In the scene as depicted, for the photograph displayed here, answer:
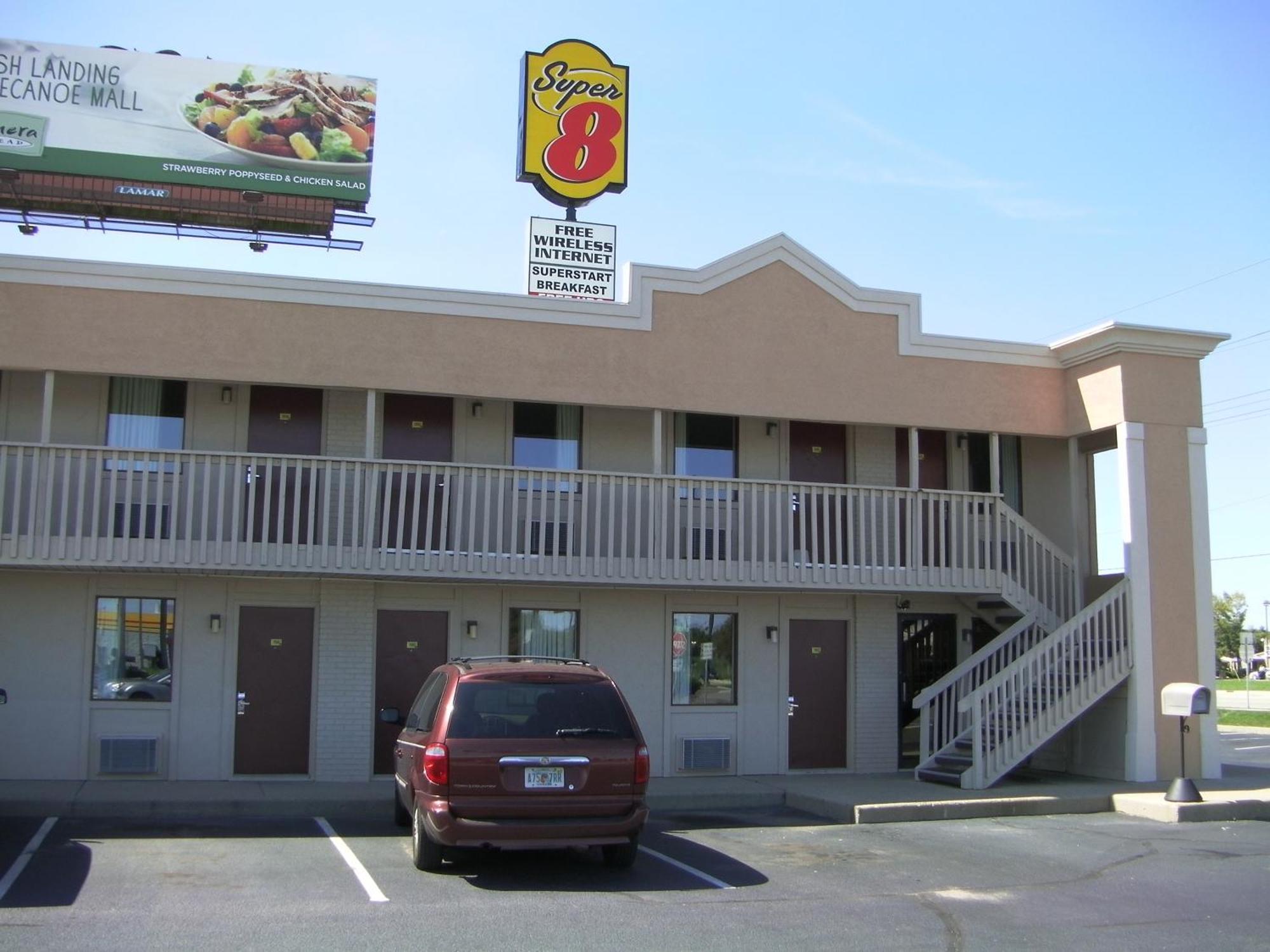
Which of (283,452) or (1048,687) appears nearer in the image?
(1048,687)

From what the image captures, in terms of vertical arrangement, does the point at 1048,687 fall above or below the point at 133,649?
below

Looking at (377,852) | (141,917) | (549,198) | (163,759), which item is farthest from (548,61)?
(141,917)

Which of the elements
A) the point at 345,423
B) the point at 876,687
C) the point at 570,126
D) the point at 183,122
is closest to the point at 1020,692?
the point at 876,687

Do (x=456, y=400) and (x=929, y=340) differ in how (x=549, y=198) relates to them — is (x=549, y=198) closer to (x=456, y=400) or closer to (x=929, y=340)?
(x=456, y=400)

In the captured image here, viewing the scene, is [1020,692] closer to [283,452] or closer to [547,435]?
[547,435]

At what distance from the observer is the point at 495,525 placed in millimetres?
15578

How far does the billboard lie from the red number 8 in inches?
167

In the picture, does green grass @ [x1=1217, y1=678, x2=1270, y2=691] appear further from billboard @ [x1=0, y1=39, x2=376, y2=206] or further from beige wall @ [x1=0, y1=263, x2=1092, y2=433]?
billboard @ [x1=0, y1=39, x2=376, y2=206]

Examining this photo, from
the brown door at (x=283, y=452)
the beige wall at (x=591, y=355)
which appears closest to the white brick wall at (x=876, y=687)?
the beige wall at (x=591, y=355)

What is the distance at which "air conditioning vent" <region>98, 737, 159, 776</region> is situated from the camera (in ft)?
49.0

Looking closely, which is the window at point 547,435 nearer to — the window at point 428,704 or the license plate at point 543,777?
the window at point 428,704

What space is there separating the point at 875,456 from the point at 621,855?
9219 mm

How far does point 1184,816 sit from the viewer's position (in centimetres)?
1344

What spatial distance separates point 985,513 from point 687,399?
4378 mm
